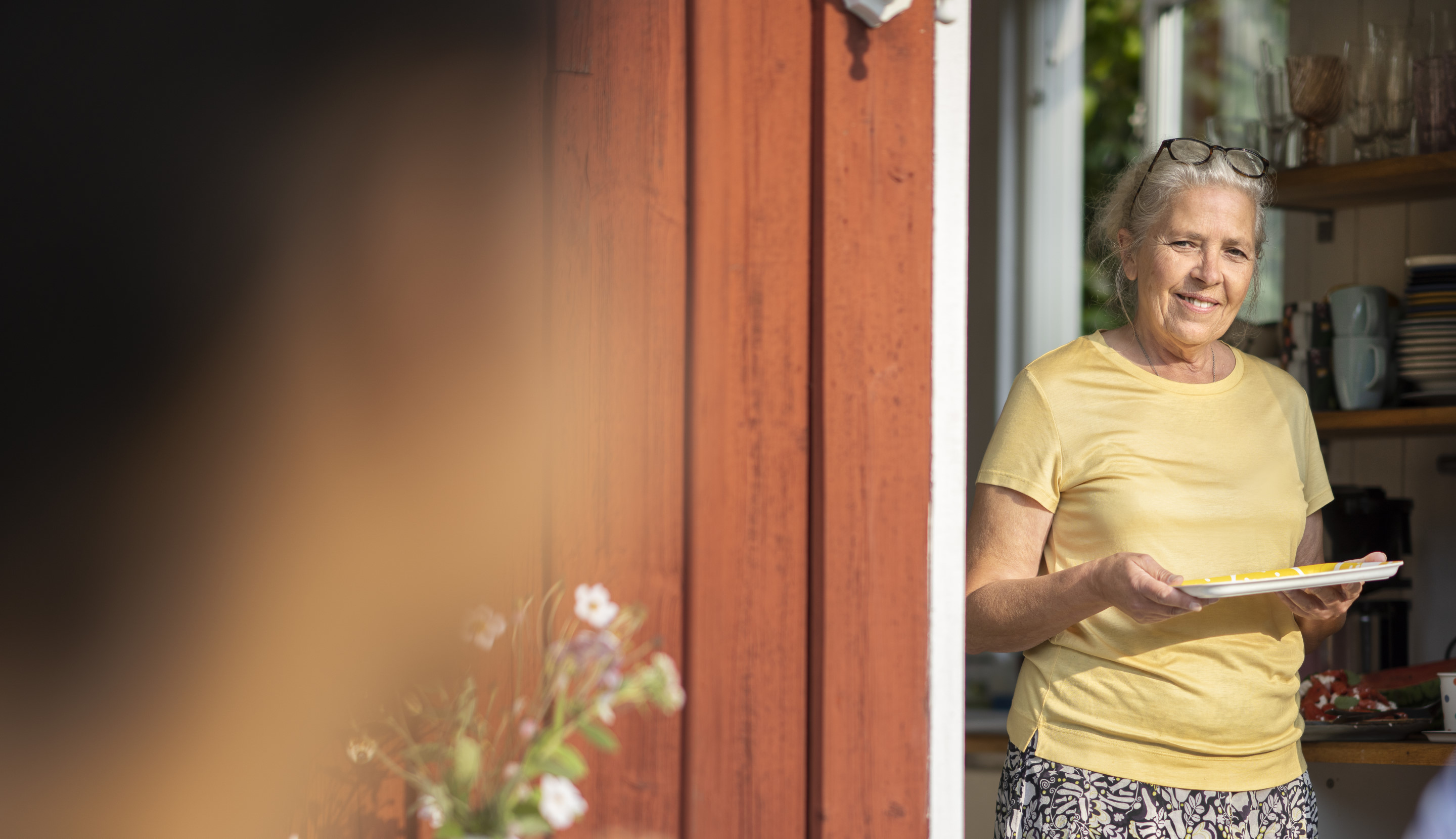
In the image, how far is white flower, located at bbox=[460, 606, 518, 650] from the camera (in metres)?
1.04

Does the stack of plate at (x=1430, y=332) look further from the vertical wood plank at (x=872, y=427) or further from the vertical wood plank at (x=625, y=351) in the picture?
the vertical wood plank at (x=625, y=351)

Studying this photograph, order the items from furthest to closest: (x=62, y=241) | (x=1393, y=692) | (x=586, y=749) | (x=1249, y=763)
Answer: (x=1393, y=692)
(x=1249, y=763)
(x=586, y=749)
(x=62, y=241)

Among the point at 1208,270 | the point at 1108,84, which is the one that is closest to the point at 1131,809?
the point at 1208,270

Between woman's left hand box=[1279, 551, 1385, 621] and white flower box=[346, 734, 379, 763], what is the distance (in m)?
1.09

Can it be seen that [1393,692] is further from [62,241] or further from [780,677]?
[62,241]

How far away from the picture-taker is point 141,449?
3.18 feet

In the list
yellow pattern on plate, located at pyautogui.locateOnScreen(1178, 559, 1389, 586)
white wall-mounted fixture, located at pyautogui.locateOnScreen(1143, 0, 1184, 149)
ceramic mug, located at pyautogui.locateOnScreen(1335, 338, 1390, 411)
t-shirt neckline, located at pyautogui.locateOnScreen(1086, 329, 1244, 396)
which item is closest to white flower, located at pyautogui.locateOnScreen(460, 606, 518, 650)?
yellow pattern on plate, located at pyautogui.locateOnScreen(1178, 559, 1389, 586)

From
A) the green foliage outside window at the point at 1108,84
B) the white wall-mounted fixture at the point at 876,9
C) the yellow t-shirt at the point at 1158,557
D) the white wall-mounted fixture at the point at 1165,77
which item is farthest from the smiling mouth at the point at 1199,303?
the green foliage outside window at the point at 1108,84

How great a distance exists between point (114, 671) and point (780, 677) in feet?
1.92

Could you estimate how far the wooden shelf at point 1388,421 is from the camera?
2.09 metres

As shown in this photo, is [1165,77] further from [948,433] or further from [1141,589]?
[948,433]

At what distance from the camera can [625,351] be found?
1.08m

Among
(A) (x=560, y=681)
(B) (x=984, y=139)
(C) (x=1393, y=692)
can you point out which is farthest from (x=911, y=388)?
(B) (x=984, y=139)

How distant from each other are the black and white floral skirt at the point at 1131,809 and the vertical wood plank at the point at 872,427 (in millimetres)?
346
